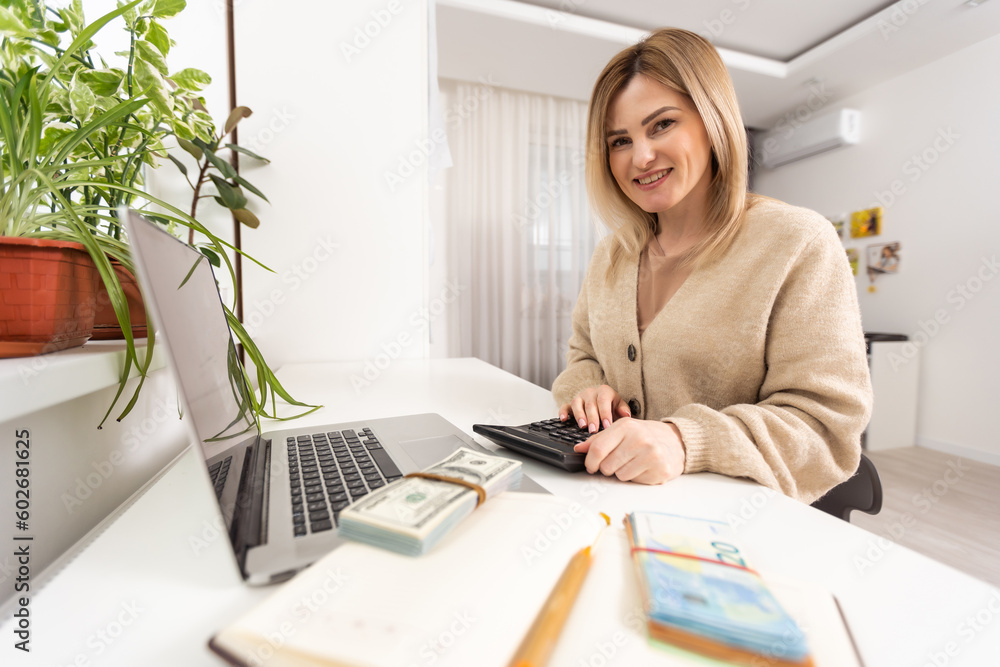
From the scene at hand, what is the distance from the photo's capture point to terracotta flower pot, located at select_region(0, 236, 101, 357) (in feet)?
1.40

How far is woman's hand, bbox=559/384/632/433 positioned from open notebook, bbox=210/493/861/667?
13.3 inches

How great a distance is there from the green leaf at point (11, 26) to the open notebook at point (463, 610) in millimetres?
533

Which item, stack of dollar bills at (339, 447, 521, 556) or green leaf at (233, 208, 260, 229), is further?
green leaf at (233, 208, 260, 229)

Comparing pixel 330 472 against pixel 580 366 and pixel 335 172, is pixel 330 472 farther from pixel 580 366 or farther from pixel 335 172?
pixel 335 172

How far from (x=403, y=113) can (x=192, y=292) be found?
1.21m

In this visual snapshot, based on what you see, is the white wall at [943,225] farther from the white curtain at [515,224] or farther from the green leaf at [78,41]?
the green leaf at [78,41]

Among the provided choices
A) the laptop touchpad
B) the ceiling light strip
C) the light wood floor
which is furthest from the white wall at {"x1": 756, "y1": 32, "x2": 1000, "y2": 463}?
the laptop touchpad

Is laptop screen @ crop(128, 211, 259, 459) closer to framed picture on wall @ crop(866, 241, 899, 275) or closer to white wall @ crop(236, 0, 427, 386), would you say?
white wall @ crop(236, 0, 427, 386)

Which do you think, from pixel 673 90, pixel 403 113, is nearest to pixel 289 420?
pixel 673 90

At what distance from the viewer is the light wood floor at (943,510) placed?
1.68m

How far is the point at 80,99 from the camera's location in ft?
1.62

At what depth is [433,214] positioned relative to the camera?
3.04m

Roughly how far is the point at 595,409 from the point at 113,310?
26.4 inches

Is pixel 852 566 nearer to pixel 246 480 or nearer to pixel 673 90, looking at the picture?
pixel 246 480
